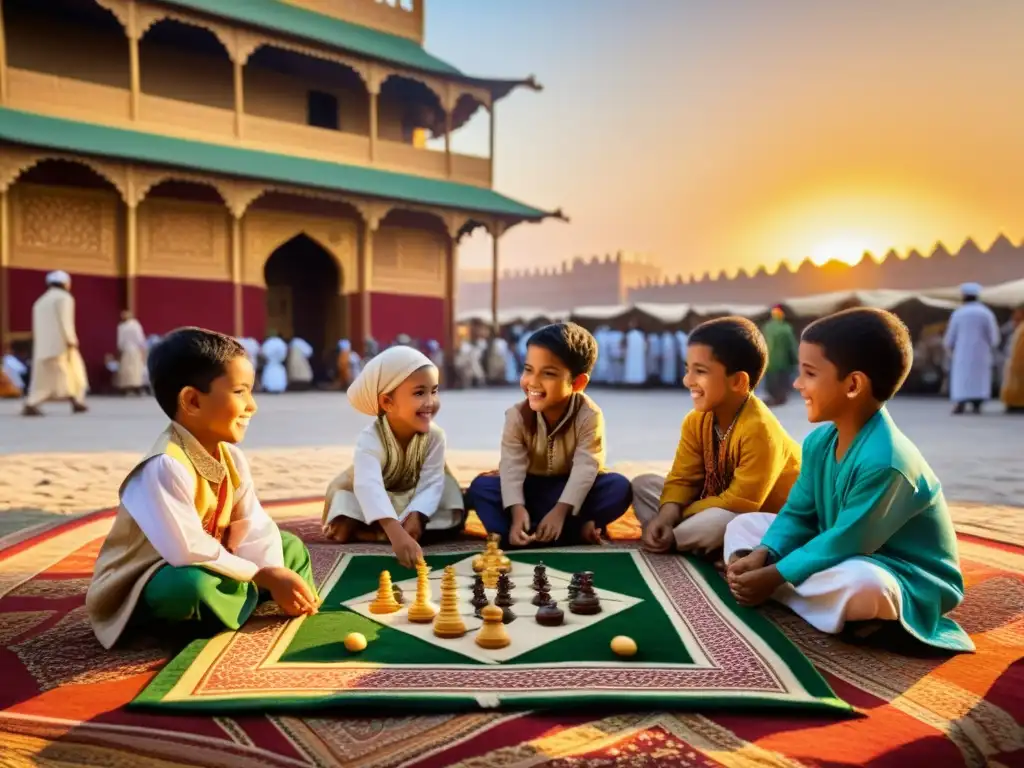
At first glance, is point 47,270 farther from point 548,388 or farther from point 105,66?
point 548,388

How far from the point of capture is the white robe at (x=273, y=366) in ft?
48.9

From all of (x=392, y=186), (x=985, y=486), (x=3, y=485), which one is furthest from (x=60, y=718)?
(x=392, y=186)

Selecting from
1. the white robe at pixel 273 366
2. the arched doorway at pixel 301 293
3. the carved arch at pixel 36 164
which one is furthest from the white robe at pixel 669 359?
the carved arch at pixel 36 164

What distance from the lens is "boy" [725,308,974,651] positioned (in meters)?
2.01

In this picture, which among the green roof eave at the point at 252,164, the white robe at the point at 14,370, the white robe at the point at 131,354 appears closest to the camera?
the white robe at the point at 14,370

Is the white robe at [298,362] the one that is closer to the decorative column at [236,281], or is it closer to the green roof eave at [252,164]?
the decorative column at [236,281]

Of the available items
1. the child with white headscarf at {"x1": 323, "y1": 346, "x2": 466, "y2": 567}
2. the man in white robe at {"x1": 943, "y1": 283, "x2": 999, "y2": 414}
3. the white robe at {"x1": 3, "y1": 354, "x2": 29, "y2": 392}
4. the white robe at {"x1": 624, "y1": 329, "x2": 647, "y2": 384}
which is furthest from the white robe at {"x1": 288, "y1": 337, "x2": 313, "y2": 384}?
the child with white headscarf at {"x1": 323, "y1": 346, "x2": 466, "y2": 567}

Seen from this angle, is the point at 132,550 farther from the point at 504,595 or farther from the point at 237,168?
the point at 237,168

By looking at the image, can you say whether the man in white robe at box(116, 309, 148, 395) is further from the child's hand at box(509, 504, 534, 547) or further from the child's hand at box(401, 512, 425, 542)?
the child's hand at box(509, 504, 534, 547)

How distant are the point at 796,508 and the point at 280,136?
15.3 metres

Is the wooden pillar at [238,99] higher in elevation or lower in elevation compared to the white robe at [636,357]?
higher

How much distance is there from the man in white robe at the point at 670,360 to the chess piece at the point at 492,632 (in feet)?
52.6

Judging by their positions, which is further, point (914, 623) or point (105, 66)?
point (105, 66)

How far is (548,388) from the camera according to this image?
3111mm
